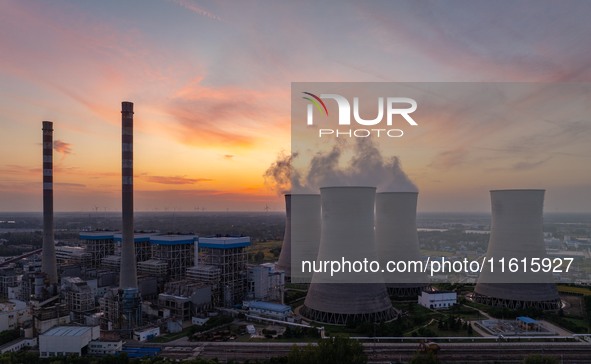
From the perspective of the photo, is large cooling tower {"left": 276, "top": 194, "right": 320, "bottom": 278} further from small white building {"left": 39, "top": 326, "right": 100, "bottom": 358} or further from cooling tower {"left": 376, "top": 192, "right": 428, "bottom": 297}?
small white building {"left": 39, "top": 326, "right": 100, "bottom": 358}

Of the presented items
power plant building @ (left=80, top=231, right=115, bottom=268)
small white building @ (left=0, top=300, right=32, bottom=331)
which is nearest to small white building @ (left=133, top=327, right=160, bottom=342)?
small white building @ (left=0, top=300, right=32, bottom=331)

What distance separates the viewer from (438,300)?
2264 cm

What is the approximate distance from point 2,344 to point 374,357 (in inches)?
597

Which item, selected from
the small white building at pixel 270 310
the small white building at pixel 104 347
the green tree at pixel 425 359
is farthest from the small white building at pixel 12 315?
the green tree at pixel 425 359

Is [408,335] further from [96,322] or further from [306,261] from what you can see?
[96,322]

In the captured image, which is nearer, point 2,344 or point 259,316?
point 2,344

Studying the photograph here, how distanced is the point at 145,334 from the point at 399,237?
1434 cm

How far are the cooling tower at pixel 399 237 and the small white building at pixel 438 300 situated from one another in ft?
6.20

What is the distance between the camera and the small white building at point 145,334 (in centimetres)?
1762

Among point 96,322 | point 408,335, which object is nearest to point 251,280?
point 96,322

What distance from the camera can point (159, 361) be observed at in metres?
13.7

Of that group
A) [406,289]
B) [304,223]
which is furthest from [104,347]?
[406,289]

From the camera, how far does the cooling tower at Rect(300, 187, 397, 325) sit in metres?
17.5

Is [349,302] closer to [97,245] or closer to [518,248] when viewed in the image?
[518,248]
